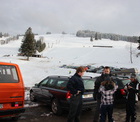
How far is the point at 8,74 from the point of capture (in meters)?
→ 5.88

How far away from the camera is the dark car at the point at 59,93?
6.83 meters

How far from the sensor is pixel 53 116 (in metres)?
6.97

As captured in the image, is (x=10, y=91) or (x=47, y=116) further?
(x=47, y=116)

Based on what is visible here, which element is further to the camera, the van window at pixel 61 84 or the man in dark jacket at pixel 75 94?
the van window at pixel 61 84

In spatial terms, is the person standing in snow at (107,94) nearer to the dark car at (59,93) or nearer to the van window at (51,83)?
the dark car at (59,93)

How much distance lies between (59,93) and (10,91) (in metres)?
2.23

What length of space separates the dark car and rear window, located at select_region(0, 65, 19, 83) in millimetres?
1966

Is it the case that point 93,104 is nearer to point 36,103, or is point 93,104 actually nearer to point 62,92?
point 62,92

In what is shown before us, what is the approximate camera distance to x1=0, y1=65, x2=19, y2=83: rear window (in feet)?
18.7

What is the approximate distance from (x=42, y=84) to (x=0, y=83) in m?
3.63

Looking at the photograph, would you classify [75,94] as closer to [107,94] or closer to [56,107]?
[107,94]

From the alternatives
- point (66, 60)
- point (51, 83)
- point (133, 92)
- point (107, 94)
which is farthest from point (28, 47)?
point (107, 94)

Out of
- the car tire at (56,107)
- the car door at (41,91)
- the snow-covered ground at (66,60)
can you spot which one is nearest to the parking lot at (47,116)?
the car tire at (56,107)

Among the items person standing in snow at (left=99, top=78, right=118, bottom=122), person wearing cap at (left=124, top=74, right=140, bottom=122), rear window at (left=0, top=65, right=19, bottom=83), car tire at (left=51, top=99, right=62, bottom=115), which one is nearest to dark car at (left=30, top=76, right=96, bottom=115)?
car tire at (left=51, top=99, right=62, bottom=115)
